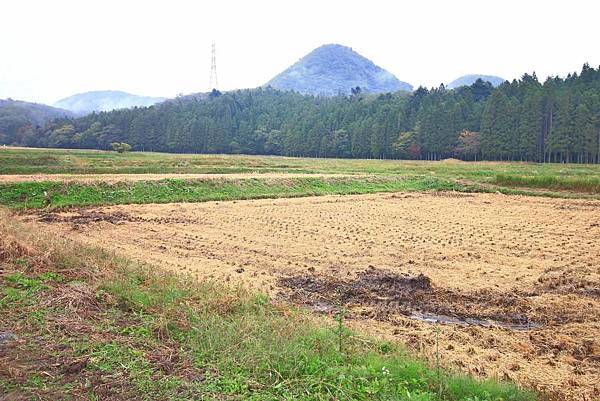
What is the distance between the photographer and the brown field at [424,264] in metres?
6.72

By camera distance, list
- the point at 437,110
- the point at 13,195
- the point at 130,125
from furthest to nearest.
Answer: the point at 130,125 → the point at 437,110 → the point at 13,195

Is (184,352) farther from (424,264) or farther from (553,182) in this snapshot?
(553,182)

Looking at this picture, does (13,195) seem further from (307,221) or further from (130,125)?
(130,125)

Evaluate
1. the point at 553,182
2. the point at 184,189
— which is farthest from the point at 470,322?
the point at 553,182

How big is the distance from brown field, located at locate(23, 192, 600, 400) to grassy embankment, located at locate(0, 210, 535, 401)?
4.54ft

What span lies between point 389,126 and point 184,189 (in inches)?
2102

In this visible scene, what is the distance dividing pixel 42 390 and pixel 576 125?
5807 centimetres

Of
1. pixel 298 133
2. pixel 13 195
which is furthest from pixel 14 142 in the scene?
pixel 13 195

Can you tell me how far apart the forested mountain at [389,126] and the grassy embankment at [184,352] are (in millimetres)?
54529

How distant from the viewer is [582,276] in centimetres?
1058

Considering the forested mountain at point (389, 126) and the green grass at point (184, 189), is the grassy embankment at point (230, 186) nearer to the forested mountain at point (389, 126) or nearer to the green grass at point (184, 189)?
the green grass at point (184, 189)

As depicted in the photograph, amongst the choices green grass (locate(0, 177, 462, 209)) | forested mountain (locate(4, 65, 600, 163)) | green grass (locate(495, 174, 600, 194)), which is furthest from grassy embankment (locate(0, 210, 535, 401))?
forested mountain (locate(4, 65, 600, 163))

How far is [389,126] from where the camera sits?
72.9 m

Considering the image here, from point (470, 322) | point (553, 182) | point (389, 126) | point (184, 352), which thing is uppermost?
point (389, 126)
